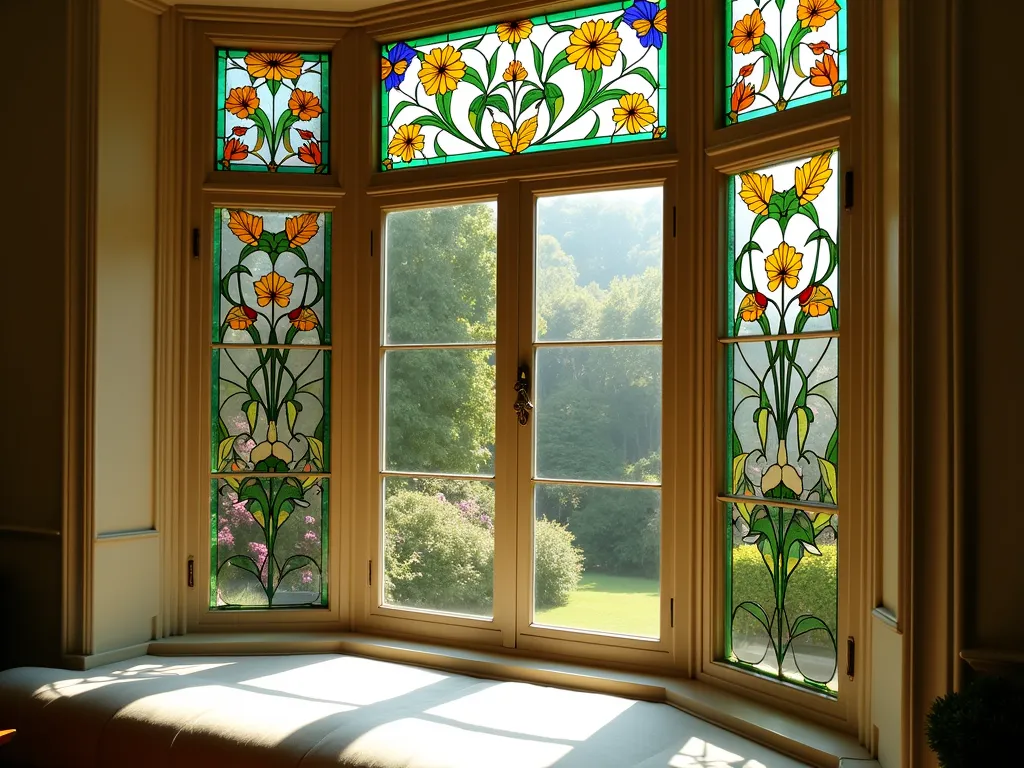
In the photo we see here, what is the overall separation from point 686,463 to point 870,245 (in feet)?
3.08

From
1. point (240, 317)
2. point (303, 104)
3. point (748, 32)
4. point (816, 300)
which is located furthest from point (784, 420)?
point (303, 104)

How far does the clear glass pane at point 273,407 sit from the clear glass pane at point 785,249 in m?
1.72

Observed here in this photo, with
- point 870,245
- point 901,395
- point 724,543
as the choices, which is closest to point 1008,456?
point 901,395

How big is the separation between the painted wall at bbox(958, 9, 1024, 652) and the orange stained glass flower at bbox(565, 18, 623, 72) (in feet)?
5.00

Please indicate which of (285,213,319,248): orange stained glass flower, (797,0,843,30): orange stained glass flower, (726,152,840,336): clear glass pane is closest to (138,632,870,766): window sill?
(726,152,840,336): clear glass pane

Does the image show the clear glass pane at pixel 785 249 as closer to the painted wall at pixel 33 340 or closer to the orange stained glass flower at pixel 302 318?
the orange stained glass flower at pixel 302 318

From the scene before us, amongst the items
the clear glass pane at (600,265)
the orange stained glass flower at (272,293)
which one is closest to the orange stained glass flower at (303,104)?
the orange stained glass flower at (272,293)

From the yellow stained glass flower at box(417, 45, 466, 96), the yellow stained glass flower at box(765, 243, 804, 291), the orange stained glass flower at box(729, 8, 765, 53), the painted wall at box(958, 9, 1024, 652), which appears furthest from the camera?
the yellow stained glass flower at box(417, 45, 466, 96)

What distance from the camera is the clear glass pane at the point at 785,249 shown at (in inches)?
103

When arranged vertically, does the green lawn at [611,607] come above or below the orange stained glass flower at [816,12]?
below

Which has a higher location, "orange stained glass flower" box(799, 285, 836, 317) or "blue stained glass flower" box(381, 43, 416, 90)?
"blue stained glass flower" box(381, 43, 416, 90)

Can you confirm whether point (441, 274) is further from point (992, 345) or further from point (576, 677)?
point (992, 345)

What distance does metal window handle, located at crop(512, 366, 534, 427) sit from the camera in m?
3.22

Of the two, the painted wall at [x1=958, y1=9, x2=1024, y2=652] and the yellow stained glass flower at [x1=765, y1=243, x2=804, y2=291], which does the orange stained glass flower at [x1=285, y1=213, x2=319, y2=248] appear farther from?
the painted wall at [x1=958, y1=9, x2=1024, y2=652]
